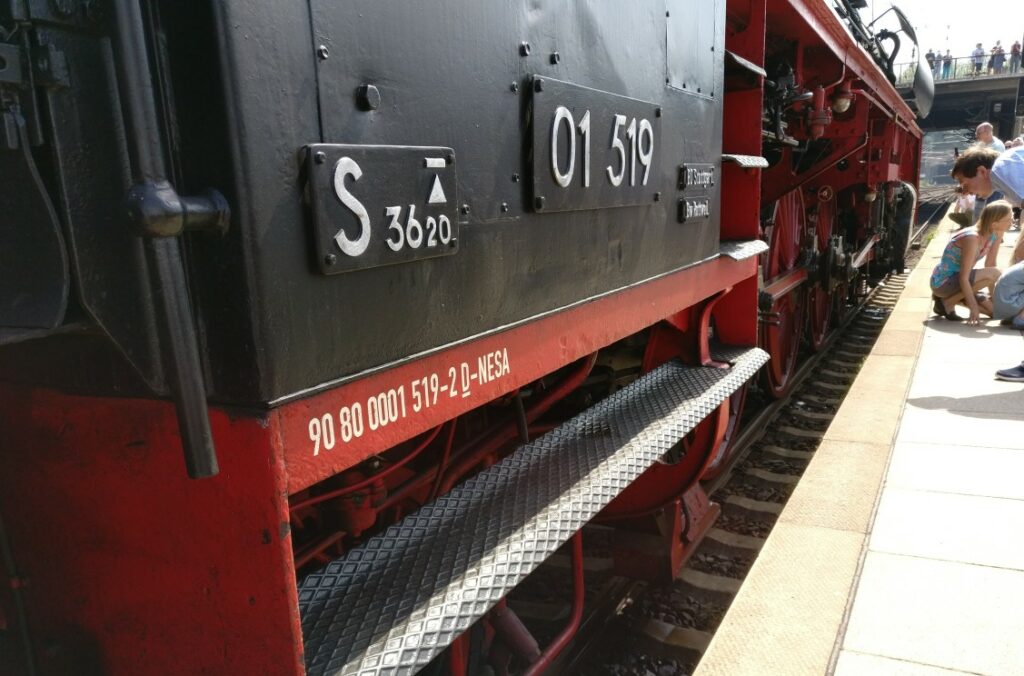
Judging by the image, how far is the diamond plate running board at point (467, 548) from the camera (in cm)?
140

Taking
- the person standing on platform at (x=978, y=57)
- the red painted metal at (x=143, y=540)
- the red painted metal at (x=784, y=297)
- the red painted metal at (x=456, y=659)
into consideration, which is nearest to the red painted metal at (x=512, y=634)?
the red painted metal at (x=456, y=659)

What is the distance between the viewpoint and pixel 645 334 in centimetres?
348

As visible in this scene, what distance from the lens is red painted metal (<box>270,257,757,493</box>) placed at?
122 cm

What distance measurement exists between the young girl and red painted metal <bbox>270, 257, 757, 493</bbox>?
17.0ft

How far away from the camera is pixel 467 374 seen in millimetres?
1616

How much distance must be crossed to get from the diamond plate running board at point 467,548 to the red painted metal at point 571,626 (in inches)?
11.9

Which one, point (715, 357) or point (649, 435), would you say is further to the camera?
point (715, 357)

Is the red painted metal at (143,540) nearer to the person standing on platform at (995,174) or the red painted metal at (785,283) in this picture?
the red painted metal at (785,283)

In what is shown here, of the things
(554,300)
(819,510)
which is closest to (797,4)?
(819,510)

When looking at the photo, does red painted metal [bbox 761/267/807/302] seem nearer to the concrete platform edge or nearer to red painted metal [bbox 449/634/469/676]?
the concrete platform edge

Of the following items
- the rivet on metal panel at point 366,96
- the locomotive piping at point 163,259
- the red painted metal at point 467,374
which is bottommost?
the red painted metal at point 467,374

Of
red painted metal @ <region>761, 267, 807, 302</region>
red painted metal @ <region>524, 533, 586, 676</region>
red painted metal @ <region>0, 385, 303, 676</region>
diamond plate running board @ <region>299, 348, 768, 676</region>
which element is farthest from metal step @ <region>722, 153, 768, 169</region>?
red painted metal @ <region>0, 385, 303, 676</region>

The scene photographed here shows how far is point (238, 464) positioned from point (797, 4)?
352 centimetres

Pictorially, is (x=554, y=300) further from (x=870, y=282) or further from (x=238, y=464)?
(x=870, y=282)
